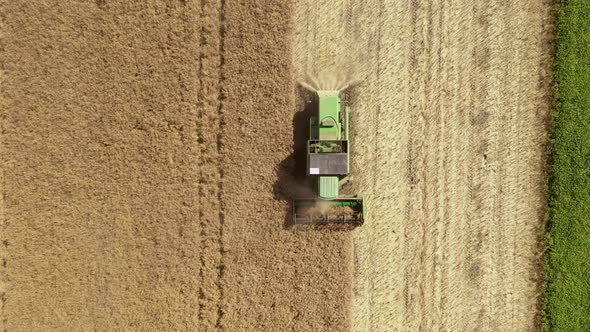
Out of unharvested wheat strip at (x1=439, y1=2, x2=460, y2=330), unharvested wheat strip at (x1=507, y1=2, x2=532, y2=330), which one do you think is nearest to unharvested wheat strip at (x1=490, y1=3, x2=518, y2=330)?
unharvested wheat strip at (x1=507, y1=2, x2=532, y2=330)

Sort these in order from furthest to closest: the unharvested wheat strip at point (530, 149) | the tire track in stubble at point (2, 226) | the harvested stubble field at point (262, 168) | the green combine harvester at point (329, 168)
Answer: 1. the unharvested wheat strip at point (530, 149)
2. the harvested stubble field at point (262, 168)
3. the tire track in stubble at point (2, 226)
4. the green combine harvester at point (329, 168)

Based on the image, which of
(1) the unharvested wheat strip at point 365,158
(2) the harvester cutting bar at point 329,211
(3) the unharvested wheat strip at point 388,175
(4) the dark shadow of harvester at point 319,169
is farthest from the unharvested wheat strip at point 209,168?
(3) the unharvested wheat strip at point 388,175

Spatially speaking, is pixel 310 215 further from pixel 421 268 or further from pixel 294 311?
pixel 421 268

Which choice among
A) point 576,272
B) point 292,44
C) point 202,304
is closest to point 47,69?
point 292,44

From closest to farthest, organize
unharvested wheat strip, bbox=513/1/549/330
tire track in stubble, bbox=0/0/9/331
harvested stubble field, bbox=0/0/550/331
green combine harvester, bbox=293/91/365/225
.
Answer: green combine harvester, bbox=293/91/365/225 < tire track in stubble, bbox=0/0/9/331 < harvested stubble field, bbox=0/0/550/331 < unharvested wheat strip, bbox=513/1/549/330

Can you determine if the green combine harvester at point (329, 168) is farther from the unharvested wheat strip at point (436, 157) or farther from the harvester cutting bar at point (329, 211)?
Answer: the unharvested wheat strip at point (436, 157)

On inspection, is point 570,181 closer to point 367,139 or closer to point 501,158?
point 501,158

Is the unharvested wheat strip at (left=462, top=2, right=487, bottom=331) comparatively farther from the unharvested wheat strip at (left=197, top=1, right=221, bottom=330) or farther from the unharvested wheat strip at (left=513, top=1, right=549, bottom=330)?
the unharvested wheat strip at (left=197, top=1, right=221, bottom=330)
